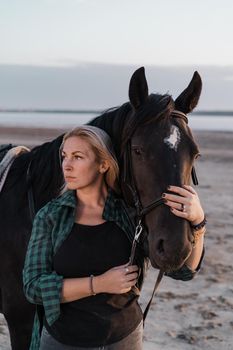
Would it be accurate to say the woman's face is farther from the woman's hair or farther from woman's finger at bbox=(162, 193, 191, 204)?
woman's finger at bbox=(162, 193, 191, 204)

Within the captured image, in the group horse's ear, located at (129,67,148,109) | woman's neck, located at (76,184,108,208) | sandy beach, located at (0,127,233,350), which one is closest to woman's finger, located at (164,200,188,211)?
woman's neck, located at (76,184,108,208)

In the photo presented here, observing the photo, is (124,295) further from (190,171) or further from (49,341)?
(190,171)

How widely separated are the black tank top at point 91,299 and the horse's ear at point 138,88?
0.57 m

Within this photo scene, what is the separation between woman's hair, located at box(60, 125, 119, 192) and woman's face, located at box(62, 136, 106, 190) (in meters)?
0.02

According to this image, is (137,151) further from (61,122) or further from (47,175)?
(61,122)

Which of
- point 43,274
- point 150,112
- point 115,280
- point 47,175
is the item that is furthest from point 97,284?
point 47,175

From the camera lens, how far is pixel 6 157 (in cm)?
336

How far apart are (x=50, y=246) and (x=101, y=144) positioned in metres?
0.49

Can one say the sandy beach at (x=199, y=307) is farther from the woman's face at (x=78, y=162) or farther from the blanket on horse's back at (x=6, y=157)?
the woman's face at (x=78, y=162)

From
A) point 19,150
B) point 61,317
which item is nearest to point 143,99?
point 61,317

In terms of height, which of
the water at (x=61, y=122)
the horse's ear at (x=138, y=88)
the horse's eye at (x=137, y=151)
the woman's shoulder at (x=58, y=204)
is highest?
the horse's ear at (x=138, y=88)

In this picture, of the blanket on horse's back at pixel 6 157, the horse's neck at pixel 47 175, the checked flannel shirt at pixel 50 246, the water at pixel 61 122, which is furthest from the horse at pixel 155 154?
the water at pixel 61 122

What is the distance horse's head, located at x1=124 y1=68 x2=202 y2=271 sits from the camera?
2068 mm

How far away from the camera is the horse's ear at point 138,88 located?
2.30m
